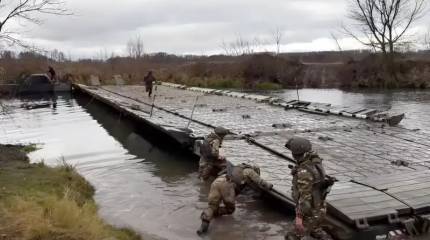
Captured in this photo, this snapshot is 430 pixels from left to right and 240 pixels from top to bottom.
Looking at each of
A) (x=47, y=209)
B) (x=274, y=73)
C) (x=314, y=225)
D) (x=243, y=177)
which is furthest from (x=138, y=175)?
(x=274, y=73)

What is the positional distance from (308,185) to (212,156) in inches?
161

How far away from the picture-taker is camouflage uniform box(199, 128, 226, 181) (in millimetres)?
10328

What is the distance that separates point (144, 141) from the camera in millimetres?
17891

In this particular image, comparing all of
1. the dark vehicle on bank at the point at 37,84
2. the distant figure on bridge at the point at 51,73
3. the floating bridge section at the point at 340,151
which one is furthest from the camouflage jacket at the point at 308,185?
the distant figure on bridge at the point at 51,73

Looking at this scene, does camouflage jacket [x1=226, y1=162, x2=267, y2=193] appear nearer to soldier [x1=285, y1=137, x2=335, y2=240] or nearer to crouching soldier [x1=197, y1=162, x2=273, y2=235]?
crouching soldier [x1=197, y1=162, x2=273, y2=235]

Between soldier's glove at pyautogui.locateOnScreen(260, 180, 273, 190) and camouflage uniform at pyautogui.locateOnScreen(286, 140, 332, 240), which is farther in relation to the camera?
soldier's glove at pyautogui.locateOnScreen(260, 180, 273, 190)

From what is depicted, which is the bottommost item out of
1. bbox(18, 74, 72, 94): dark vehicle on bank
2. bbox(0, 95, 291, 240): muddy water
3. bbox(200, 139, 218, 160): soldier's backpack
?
bbox(0, 95, 291, 240): muddy water

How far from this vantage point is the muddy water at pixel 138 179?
8.48 meters

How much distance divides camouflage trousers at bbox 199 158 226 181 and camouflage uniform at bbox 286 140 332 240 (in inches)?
160

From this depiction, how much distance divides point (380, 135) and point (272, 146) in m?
3.42

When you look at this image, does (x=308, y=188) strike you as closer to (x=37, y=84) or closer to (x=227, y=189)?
(x=227, y=189)

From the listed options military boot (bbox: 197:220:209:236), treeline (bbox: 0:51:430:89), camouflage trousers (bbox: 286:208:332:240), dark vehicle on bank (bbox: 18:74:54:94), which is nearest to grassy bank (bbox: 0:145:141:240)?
military boot (bbox: 197:220:209:236)

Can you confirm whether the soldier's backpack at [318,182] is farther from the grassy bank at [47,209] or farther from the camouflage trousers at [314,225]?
the grassy bank at [47,209]

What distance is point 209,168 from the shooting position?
1083 cm
